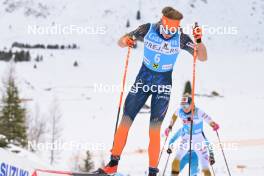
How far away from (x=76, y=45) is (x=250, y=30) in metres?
43.7

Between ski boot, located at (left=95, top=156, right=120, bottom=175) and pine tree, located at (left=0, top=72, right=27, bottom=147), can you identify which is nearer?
ski boot, located at (left=95, top=156, right=120, bottom=175)

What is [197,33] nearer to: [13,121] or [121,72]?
[13,121]

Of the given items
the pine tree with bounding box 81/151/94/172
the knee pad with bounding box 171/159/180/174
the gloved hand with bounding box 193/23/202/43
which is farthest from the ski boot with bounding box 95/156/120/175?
the pine tree with bounding box 81/151/94/172

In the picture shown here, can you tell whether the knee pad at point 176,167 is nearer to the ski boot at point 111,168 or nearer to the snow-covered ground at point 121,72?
the ski boot at point 111,168

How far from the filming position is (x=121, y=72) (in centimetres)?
10775

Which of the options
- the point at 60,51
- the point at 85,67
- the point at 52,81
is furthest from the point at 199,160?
the point at 60,51

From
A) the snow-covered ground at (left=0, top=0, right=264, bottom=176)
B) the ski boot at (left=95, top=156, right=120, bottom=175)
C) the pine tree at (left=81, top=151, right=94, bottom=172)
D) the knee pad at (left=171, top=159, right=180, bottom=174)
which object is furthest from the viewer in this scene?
the snow-covered ground at (left=0, top=0, right=264, bottom=176)

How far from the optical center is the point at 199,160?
39.1ft

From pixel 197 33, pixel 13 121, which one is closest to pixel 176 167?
pixel 197 33

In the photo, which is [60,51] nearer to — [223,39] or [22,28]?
[22,28]

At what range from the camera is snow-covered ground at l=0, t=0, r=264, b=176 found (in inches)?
2000

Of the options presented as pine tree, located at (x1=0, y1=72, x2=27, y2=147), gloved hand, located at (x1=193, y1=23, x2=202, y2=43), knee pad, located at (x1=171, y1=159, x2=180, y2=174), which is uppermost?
gloved hand, located at (x1=193, y1=23, x2=202, y2=43)

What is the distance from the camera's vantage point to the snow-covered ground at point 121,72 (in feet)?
167

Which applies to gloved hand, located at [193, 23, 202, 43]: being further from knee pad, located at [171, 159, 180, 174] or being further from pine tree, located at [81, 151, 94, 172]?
pine tree, located at [81, 151, 94, 172]
